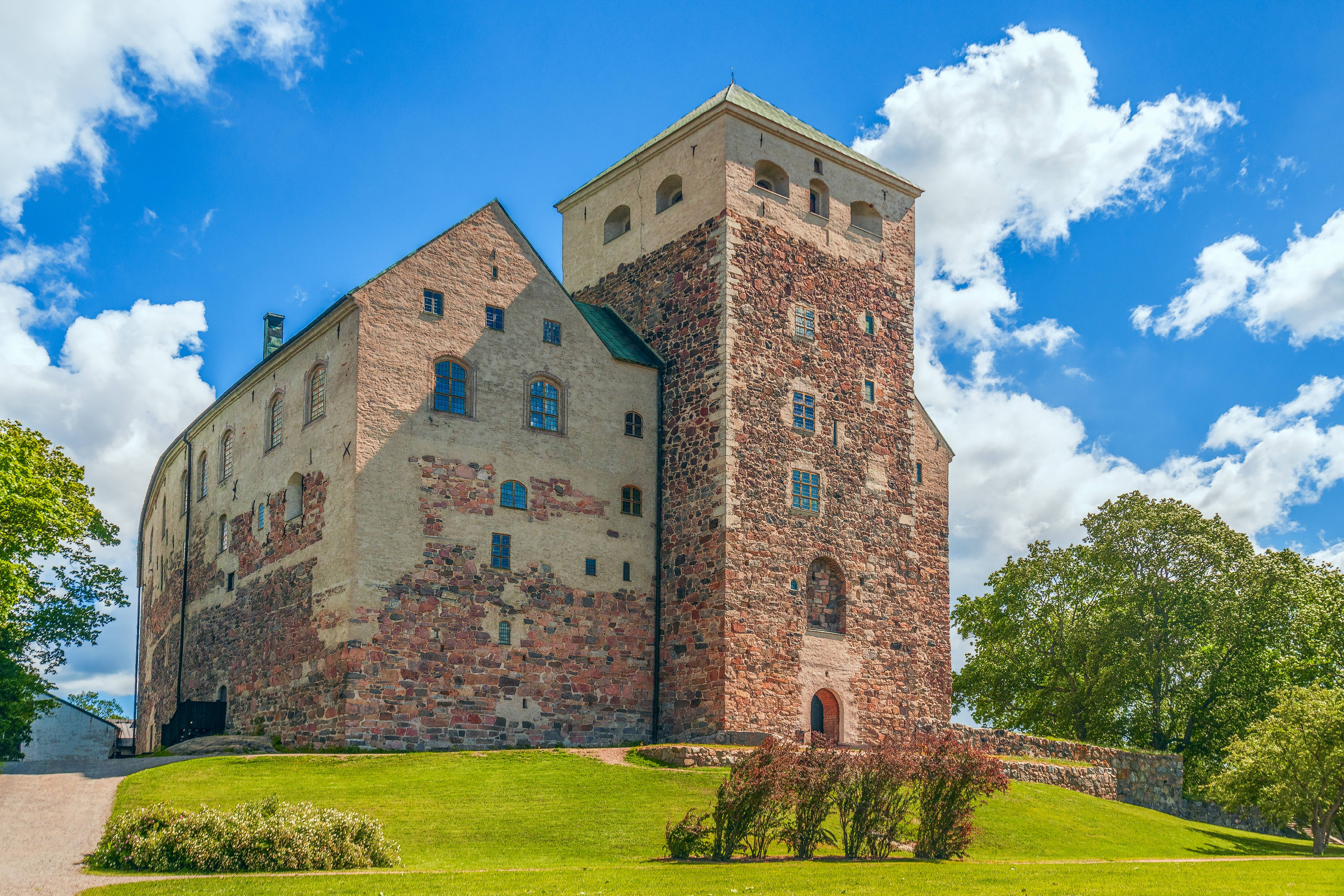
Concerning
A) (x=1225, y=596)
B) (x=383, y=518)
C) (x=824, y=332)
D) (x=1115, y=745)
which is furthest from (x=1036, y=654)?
(x=383, y=518)

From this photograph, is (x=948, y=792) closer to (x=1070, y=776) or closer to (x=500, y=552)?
(x=500, y=552)

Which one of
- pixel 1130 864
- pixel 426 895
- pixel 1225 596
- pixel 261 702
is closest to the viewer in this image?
pixel 426 895

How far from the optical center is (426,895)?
55.0 ft

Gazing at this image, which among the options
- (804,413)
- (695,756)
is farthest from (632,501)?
(695,756)

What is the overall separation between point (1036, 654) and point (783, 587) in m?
21.3

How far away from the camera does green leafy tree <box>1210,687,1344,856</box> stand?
111 feet

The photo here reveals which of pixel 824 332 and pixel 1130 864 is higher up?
pixel 824 332

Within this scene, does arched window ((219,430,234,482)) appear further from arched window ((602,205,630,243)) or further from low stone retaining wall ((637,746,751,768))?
low stone retaining wall ((637,746,751,768))

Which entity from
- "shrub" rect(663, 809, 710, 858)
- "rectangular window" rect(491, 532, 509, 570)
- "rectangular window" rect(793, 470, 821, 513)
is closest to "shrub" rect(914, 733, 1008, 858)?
"shrub" rect(663, 809, 710, 858)

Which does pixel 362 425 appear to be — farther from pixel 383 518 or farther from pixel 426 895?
pixel 426 895

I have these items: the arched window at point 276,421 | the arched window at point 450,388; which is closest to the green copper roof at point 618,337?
the arched window at point 450,388

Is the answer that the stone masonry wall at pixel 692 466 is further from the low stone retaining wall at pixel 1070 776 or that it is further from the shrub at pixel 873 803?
the shrub at pixel 873 803

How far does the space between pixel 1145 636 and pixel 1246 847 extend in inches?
587

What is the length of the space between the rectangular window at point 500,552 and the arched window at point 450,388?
140 inches
